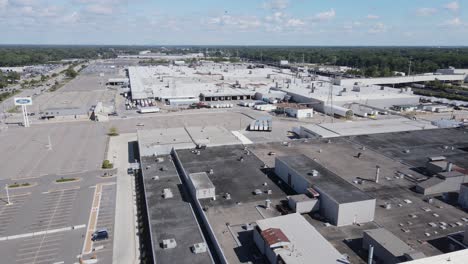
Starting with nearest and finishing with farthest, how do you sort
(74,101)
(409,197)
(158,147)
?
(409,197)
(158,147)
(74,101)

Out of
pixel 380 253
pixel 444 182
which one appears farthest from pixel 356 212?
pixel 444 182

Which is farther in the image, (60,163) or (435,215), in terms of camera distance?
(60,163)

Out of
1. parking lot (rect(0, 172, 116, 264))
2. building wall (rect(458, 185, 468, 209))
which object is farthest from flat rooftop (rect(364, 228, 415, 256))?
parking lot (rect(0, 172, 116, 264))

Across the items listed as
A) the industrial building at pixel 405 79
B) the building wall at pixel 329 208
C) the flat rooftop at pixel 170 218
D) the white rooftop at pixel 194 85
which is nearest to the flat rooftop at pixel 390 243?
the building wall at pixel 329 208

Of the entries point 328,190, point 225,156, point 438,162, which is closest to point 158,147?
point 225,156

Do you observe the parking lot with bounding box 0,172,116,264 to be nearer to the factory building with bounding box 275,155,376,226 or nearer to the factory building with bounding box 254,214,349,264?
the factory building with bounding box 254,214,349,264

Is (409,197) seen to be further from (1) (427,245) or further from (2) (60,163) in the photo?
(2) (60,163)

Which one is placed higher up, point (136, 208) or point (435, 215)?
point (435, 215)
